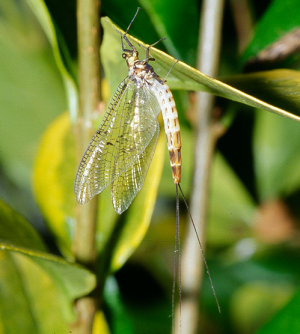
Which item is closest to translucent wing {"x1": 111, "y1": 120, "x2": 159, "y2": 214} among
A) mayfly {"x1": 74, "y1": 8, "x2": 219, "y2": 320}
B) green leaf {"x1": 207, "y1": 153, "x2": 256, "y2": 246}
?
mayfly {"x1": 74, "y1": 8, "x2": 219, "y2": 320}

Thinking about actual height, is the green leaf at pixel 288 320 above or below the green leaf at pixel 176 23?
below

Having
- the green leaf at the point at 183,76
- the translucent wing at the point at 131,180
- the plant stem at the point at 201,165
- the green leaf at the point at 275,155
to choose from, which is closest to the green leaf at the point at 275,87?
the green leaf at the point at 183,76

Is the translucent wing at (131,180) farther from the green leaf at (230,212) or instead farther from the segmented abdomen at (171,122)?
the green leaf at (230,212)

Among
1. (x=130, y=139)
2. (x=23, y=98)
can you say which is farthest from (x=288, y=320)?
(x=23, y=98)

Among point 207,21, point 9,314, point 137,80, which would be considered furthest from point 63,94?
point 9,314

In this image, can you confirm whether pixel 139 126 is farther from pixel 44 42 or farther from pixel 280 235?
pixel 280 235

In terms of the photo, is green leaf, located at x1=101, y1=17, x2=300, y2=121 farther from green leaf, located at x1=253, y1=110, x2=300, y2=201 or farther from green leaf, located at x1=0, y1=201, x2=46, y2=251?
green leaf, located at x1=253, y1=110, x2=300, y2=201
